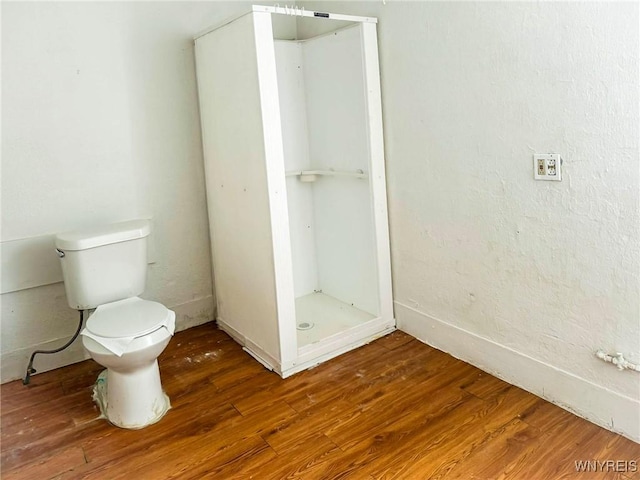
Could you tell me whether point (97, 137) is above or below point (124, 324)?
above

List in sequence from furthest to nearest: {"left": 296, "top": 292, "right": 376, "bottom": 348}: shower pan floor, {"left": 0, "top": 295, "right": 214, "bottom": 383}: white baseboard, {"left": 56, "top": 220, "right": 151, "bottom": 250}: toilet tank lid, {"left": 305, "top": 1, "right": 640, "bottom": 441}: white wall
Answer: {"left": 296, "top": 292, "right": 376, "bottom": 348}: shower pan floor → {"left": 0, "top": 295, "right": 214, "bottom": 383}: white baseboard → {"left": 56, "top": 220, "right": 151, "bottom": 250}: toilet tank lid → {"left": 305, "top": 1, "right": 640, "bottom": 441}: white wall

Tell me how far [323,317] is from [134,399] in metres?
1.17

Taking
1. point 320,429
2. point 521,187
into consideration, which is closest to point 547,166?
point 521,187

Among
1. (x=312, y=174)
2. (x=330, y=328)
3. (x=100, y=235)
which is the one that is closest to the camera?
(x=100, y=235)

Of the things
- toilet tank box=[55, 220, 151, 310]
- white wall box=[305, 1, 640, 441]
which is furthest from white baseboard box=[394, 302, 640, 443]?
toilet tank box=[55, 220, 151, 310]

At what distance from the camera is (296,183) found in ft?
10.5

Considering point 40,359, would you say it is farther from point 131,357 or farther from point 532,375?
point 532,375

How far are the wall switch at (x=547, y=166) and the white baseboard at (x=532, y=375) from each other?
0.76m

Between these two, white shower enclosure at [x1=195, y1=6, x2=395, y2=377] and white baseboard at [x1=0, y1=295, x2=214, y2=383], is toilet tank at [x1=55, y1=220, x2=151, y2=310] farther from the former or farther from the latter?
white shower enclosure at [x1=195, y1=6, x2=395, y2=377]

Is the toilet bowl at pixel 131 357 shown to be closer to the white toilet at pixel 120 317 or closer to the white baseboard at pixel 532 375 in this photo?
the white toilet at pixel 120 317

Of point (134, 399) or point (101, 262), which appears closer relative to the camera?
point (134, 399)

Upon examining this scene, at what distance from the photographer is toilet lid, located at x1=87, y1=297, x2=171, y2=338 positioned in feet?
6.78

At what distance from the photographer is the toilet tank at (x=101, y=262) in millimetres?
2291

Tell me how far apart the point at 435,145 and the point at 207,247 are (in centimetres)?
145
